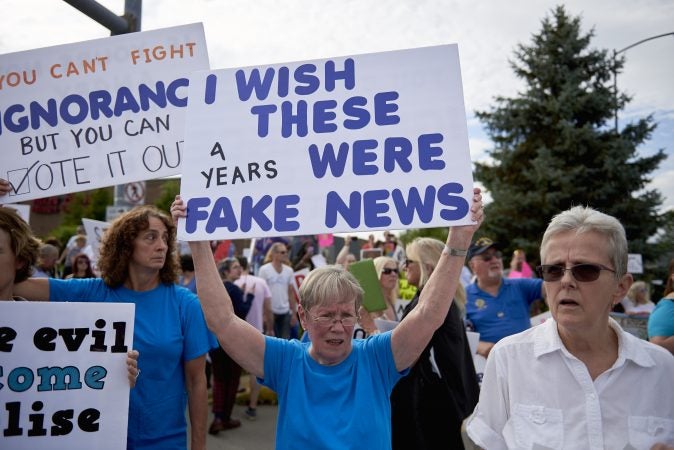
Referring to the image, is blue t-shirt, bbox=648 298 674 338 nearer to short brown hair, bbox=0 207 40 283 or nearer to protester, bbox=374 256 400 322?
protester, bbox=374 256 400 322

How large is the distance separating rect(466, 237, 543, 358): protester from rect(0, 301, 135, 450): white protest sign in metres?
3.02

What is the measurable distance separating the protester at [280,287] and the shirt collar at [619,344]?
23.5 feet

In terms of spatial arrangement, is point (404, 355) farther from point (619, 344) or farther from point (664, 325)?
point (664, 325)

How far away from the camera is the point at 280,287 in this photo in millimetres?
8961

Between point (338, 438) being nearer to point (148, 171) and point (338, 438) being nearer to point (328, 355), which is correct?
point (328, 355)

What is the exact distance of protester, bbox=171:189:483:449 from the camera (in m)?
2.13

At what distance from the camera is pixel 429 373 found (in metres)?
3.08

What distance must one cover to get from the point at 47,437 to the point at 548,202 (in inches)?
823

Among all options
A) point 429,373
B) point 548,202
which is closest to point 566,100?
point 548,202

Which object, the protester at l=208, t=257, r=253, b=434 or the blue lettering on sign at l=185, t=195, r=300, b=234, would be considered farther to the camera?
the protester at l=208, t=257, r=253, b=434

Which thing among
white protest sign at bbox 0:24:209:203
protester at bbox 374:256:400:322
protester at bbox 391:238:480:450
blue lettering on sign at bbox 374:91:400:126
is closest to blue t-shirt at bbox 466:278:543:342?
protester at bbox 374:256:400:322

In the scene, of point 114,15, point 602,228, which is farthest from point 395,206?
point 114,15

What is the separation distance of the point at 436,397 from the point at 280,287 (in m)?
6.08

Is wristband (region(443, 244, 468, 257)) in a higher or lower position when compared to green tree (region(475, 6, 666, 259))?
lower
